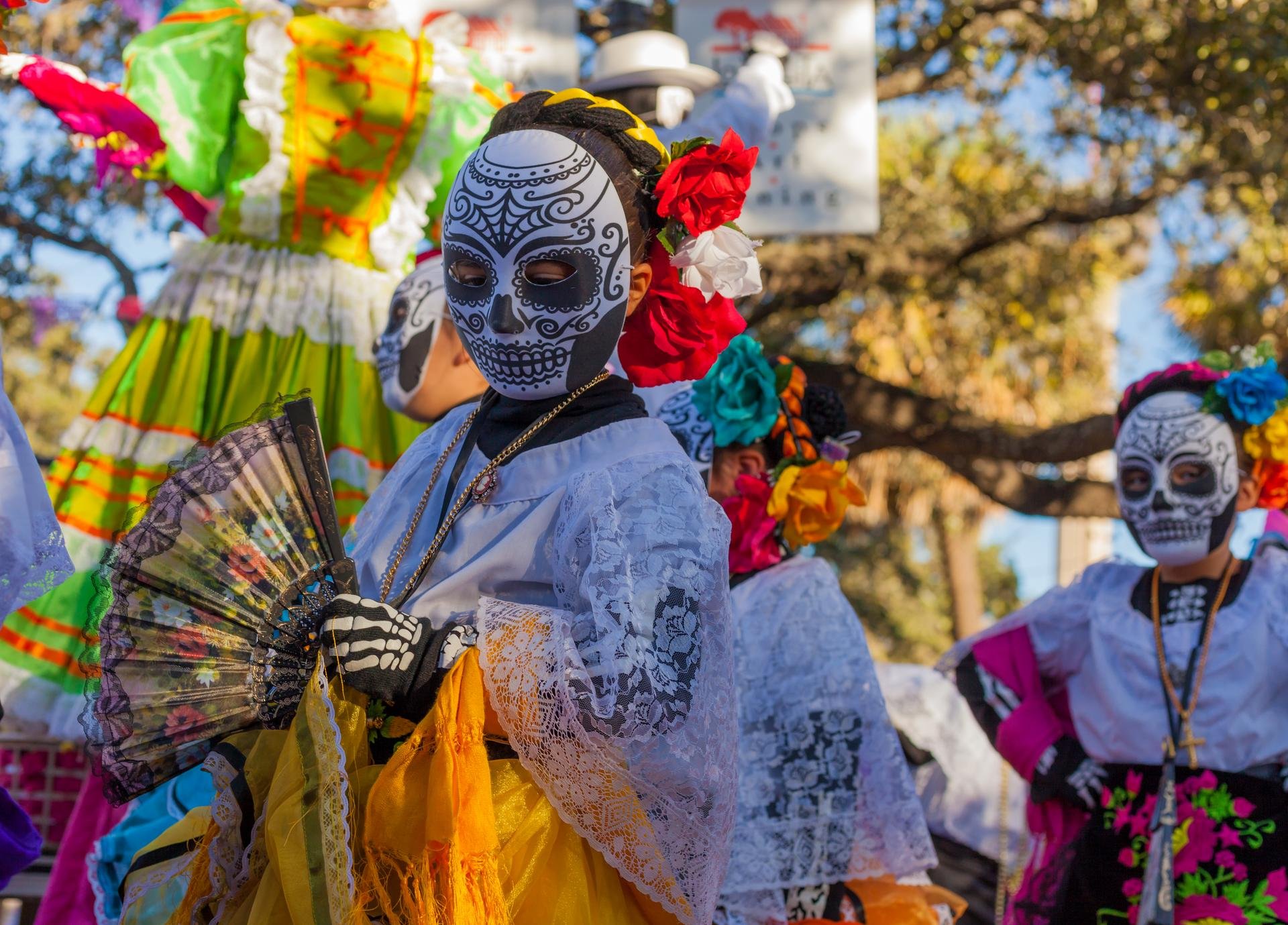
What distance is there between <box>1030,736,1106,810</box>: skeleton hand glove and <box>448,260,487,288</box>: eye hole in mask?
2764mm

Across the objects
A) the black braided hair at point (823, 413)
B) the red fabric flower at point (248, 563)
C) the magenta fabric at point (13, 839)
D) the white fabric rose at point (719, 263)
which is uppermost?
the black braided hair at point (823, 413)

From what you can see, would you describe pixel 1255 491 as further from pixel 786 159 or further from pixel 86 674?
pixel 86 674

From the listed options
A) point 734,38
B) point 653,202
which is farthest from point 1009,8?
point 653,202

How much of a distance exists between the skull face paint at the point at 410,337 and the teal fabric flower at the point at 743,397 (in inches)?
29.9

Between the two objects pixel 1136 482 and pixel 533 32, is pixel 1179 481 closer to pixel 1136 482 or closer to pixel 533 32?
pixel 1136 482

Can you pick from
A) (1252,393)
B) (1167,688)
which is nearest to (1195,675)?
(1167,688)

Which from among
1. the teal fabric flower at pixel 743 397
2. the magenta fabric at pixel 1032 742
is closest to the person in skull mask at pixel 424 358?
the teal fabric flower at pixel 743 397

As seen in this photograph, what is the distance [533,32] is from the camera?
6676mm

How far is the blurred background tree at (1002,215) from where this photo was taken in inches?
300

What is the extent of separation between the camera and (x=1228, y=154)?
7832 mm

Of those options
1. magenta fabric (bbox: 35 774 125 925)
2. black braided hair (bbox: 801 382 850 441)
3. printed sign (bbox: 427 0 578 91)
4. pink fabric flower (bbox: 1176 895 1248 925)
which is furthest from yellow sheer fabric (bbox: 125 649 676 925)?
printed sign (bbox: 427 0 578 91)

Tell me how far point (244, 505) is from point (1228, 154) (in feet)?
23.0

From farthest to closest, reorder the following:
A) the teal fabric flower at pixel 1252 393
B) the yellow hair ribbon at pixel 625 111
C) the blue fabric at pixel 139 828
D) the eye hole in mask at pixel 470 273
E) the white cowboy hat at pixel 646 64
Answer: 1. the white cowboy hat at pixel 646 64
2. the teal fabric flower at pixel 1252 393
3. the blue fabric at pixel 139 828
4. the yellow hair ribbon at pixel 625 111
5. the eye hole in mask at pixel 470 273

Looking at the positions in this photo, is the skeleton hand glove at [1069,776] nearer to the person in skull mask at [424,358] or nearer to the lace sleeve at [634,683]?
the person in skull mask at [424,358]
